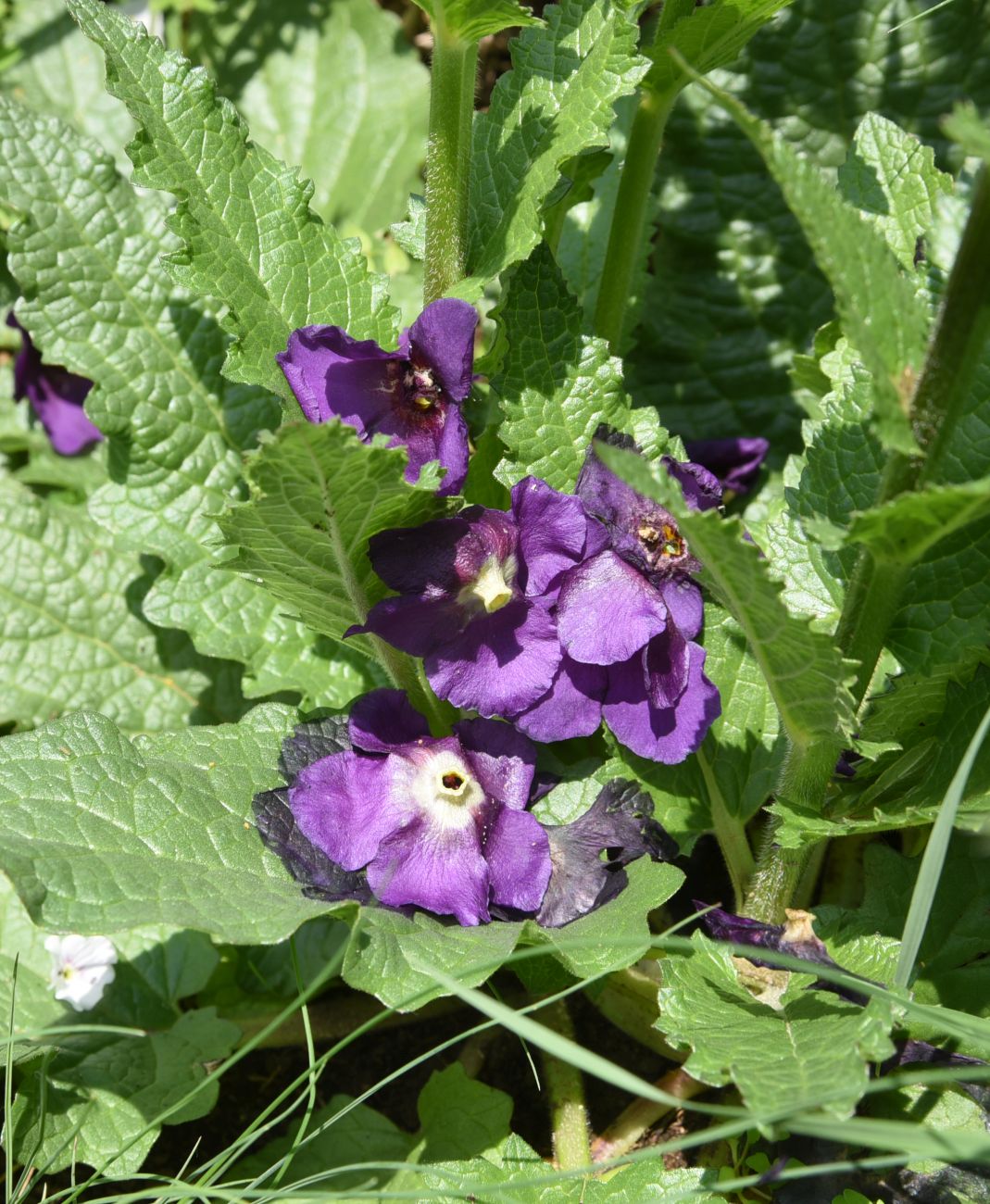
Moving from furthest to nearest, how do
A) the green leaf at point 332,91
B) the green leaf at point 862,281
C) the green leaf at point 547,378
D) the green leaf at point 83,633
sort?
the green leaf at point 332,91
the green leaf at point 83,633
the green leaf at point 547,378
the green leaf at point 862,281

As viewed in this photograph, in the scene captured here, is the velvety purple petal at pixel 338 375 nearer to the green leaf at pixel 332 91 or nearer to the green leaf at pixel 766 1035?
the green leaf at pixel 766 1035

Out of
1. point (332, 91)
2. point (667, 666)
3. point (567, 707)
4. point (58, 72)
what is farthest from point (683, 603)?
point (58, 72)

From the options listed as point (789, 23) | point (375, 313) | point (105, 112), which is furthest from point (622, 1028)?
point (105, 112)

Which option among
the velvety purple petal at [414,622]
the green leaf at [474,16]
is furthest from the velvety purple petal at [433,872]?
the green leaf at [474,16]

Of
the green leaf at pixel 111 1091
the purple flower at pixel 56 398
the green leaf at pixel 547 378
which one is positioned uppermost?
the purple flower at pixel 56 398

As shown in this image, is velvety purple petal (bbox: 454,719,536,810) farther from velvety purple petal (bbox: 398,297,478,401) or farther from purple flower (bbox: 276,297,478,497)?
velvety purple petal (bbox: 398,297,478,401)

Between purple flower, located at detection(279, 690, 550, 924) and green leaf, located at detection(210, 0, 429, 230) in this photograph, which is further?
green leaf, located at detection(210, 0, 429, 230)

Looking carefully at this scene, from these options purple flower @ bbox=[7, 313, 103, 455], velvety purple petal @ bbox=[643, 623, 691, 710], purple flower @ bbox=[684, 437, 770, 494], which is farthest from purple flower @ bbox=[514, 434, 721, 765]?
purple flower @ bbox=[7, 313, 103, 455]

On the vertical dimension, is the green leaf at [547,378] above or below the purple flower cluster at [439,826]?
above
